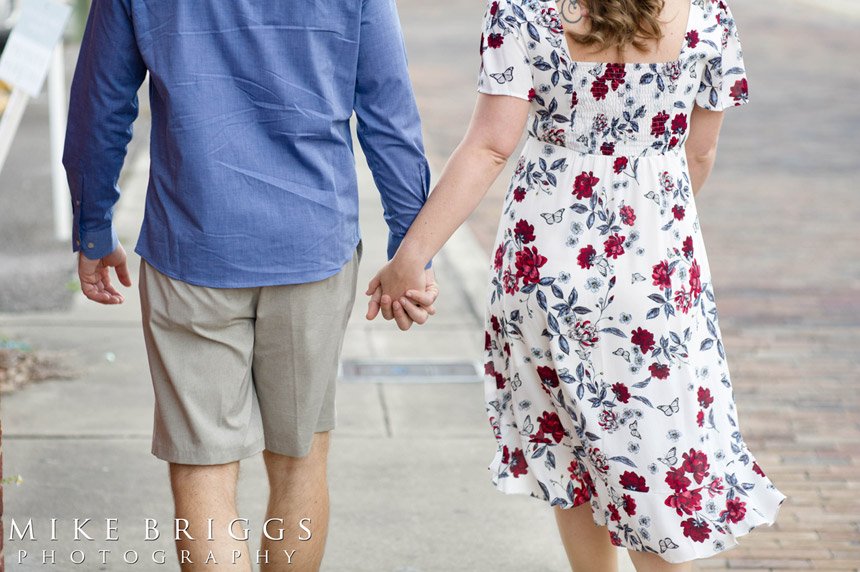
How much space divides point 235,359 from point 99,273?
Result: 1.57 feet

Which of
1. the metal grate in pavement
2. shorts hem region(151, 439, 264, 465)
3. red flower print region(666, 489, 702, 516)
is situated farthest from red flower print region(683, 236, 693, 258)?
the metal grate in pavement

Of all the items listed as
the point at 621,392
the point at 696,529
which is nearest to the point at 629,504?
the point at 696,529

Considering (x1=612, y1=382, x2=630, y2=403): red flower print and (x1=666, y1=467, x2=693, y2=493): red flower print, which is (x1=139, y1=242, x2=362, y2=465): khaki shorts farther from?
(x1=666, y1=467, x2=693, y2=493): red flower print

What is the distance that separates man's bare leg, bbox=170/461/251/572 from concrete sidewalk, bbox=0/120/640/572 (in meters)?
0.93

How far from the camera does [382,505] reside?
3.96 meters

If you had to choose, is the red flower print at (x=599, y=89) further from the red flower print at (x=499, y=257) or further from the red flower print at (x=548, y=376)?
the red flower print at (x=548, y=376)

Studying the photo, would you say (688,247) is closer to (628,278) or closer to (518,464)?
(628,278)

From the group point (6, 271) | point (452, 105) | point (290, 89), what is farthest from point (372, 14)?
point (452, 105)

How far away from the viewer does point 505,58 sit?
2.68 meters

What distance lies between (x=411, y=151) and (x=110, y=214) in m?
0.69

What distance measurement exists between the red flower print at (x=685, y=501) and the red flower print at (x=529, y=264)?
57 centimetres

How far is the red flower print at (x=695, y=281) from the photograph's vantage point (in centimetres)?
278

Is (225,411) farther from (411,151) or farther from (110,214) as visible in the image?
(411,151)

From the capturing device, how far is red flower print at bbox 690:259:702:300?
278 cm
